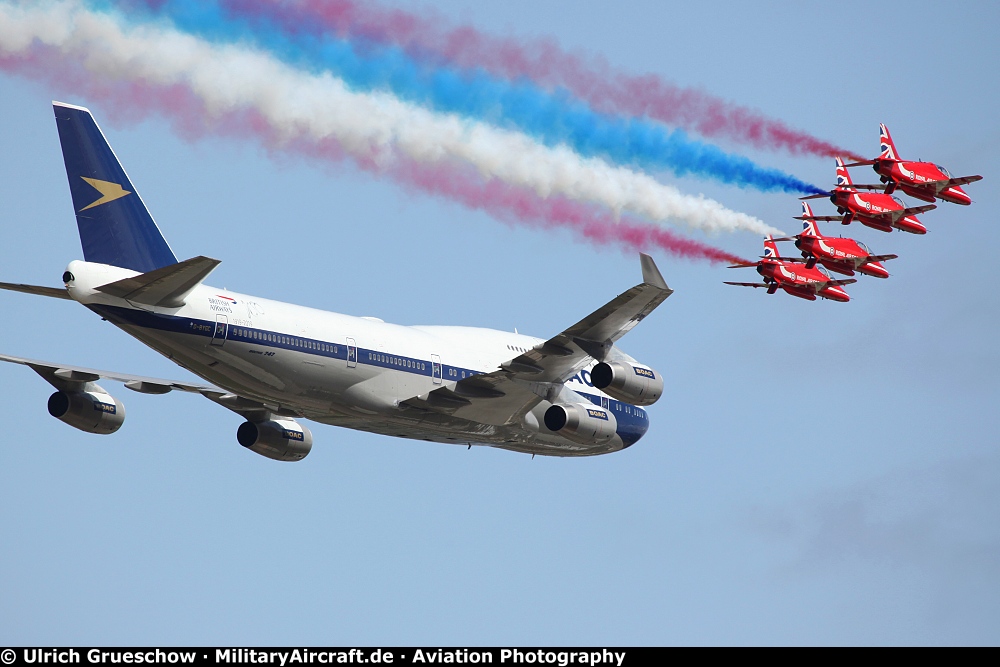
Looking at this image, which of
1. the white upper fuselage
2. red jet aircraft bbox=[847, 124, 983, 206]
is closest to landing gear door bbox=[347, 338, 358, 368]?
the white upper fuselage

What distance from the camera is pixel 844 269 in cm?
4362

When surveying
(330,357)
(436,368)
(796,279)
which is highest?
(796,279)

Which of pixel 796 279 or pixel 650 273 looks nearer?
pixel 650 273

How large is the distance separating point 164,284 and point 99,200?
2.88 m

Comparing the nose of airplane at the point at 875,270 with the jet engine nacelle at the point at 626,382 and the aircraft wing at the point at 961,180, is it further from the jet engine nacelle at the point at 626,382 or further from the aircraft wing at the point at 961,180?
the jet engine nacelle at the point at 626,382

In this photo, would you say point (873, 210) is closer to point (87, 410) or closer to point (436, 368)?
point (436, 368)

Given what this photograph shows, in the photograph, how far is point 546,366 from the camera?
39.5 m

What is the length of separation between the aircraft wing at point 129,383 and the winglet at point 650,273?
10.1 metres

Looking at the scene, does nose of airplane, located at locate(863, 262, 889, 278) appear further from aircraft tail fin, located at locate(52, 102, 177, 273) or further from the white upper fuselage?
aircraft tail fin, located at locate(52, 102, 177, 273)

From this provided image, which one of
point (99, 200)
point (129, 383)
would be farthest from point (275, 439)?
point (99, 200)

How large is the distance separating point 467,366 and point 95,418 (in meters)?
9.96

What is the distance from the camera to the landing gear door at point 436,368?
40.1m
